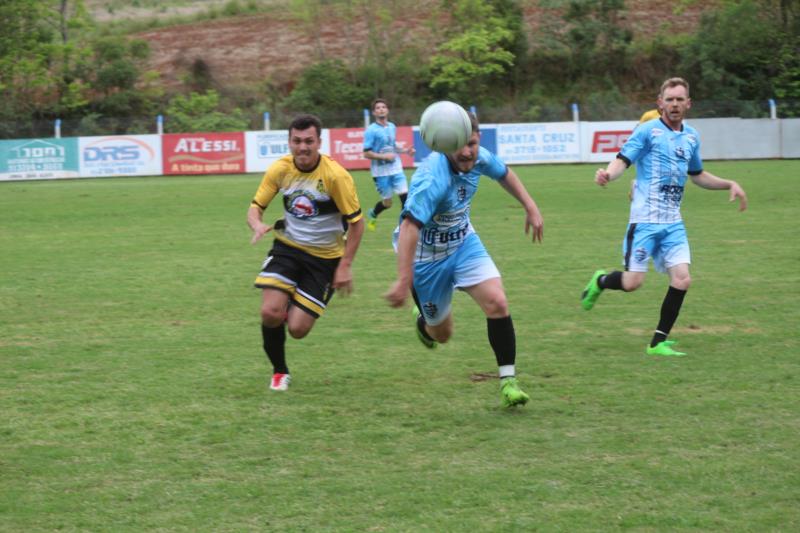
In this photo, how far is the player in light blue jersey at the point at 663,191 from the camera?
7.60m

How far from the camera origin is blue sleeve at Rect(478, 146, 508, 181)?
6.07m

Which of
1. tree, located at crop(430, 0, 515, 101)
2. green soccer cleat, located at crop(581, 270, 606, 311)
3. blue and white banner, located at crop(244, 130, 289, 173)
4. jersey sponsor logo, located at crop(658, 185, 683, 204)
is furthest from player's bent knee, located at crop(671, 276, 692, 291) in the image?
tree, located at crop(430, 0, 515, 101)

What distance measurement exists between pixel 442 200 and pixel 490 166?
427 mm

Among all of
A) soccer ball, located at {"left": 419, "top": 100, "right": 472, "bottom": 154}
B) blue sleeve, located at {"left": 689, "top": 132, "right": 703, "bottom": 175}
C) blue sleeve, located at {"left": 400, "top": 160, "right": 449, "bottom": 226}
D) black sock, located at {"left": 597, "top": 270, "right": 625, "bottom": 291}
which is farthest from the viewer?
black sock, located at {"left": 597, "top": 270, "right": 625, "bottom": 291}

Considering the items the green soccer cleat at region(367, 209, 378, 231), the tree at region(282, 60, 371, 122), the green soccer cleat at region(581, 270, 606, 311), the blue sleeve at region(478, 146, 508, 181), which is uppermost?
the tree at region(282, 60, 371, 122)

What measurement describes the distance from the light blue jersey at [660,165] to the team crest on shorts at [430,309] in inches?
85.1

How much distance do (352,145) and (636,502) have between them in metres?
26.6

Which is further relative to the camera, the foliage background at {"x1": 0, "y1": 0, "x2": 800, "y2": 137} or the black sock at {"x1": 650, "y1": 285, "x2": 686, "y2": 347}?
the foliage background at {"x1": 0, "y1": 0, "x2": 800, "y2": 137}

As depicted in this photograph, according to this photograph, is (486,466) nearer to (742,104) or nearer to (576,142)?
(576,142)

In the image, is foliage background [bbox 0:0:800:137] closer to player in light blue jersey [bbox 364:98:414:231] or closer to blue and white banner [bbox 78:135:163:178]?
blue and white banner [bbox 78:135:163:178]

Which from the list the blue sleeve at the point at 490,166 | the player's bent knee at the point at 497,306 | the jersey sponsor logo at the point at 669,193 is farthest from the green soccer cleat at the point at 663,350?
the blue sleeve at the point at 490,166

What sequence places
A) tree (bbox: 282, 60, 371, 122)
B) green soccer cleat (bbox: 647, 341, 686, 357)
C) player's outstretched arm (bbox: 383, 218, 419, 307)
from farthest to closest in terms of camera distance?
tree (bbox: 282, 60, 371, 122) → green soccer cleat (bbox: 647, 341, 686, 357) → player's outstretched arm (bbox: 383, 218, 419, 307)

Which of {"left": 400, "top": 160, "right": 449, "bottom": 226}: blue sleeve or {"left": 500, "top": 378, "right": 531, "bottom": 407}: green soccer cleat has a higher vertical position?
{"left": 400, "top": 160, "right": 449, "bottom": 226}: blue sleeve

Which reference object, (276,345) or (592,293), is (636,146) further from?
(276,345)
